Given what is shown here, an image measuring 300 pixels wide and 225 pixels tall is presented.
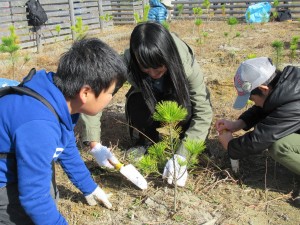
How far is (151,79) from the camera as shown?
2.15 metres

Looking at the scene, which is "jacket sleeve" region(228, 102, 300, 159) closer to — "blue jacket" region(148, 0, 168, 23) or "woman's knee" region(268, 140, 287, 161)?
"woman's knee" region(268, 140, 287, 161)

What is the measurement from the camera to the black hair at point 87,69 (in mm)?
1225

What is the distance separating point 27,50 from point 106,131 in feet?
16.8

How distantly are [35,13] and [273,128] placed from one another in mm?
6330

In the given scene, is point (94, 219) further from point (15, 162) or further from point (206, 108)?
point (206, 108)

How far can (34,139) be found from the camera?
111 cm

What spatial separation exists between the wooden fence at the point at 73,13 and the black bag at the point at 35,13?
4.4 inches

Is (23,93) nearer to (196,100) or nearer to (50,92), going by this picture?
(50,92)

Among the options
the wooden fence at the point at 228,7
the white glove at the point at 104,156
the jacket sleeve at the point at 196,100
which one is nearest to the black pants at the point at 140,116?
the jacket sleeve at the point at 196,100

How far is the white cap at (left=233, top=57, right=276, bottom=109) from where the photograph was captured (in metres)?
1.73

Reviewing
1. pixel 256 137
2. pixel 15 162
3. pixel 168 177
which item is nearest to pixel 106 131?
pixel 168 177

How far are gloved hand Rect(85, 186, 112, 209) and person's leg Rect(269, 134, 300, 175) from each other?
2.80ft

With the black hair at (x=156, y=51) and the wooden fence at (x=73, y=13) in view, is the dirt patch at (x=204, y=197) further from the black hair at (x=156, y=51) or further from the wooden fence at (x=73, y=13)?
the wooden fence at (x=73, y=13)

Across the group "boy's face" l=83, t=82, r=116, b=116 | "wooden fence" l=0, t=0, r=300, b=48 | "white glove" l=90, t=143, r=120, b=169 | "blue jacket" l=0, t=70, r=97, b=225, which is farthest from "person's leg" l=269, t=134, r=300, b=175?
"wooden fence" l=0, t=0, r=300, b=48
